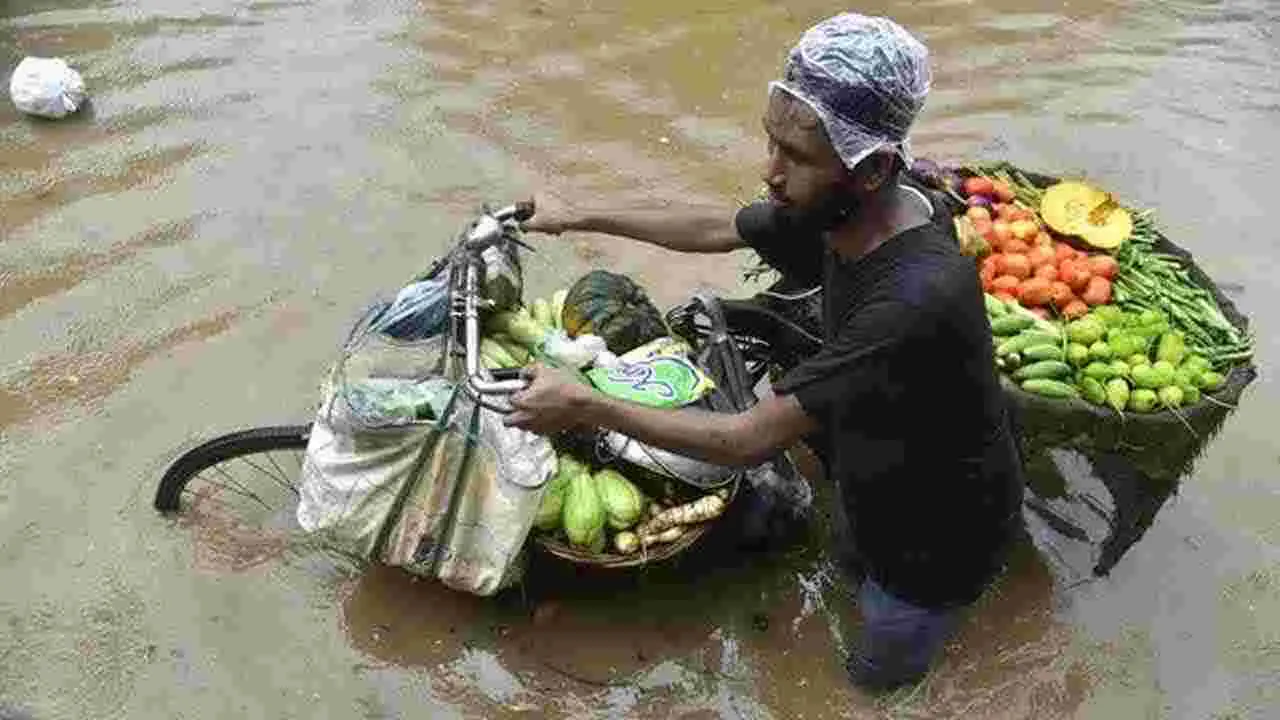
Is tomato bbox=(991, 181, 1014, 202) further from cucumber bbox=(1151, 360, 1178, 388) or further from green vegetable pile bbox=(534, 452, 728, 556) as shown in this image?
green vegetable pile bbox=(534, 452, 728, 556)

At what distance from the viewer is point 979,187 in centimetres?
460

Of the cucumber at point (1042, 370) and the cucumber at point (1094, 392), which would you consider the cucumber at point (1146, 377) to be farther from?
the cucumber at point (1042, 370)

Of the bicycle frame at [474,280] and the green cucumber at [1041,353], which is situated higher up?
the bicycle frame at [474,280]

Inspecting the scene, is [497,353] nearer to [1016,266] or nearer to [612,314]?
[612,314]

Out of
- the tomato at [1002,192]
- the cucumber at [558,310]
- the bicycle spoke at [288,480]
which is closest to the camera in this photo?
the cucumber at [558,310]

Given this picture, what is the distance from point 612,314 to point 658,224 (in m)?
0.34

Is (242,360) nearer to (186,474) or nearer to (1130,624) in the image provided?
(186,474)

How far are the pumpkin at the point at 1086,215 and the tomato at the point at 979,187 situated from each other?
0.65 feet

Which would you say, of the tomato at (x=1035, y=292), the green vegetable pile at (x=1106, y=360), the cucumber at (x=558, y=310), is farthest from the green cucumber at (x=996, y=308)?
the cucumber at (x=558, y=310)

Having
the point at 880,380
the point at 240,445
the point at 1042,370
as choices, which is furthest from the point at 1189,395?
the point at 240,445

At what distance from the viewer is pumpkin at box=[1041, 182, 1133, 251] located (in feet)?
14.8

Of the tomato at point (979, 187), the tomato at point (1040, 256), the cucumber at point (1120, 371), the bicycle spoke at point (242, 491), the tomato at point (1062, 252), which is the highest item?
the tomato at point (979, 187)

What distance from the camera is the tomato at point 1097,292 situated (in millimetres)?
4305

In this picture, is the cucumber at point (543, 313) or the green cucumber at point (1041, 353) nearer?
the green cucumber at point (1041, 353)
